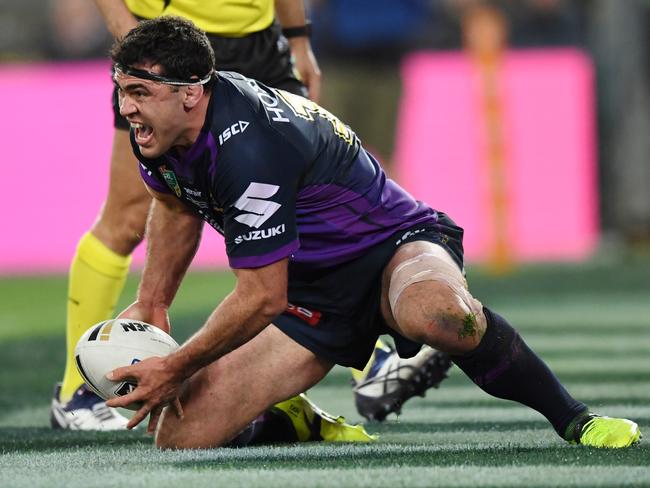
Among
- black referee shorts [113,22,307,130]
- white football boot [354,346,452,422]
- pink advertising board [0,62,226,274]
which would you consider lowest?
pink advertising board [0,62,226,274]

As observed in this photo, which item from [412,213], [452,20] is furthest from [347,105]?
[412,213]

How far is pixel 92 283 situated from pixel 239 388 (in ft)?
3.21

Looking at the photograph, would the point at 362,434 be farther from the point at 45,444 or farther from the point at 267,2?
the point at 267,2

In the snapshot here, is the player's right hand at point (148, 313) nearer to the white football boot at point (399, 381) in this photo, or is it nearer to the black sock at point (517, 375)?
the white football boot at point (399, 381)

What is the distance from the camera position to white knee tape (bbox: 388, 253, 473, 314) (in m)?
4.18

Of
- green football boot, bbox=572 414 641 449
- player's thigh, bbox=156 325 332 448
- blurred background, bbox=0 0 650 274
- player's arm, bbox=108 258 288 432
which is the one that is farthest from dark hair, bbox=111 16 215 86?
blurred background, bbox=0 0 650 274

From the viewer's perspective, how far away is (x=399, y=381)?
16.1 ft

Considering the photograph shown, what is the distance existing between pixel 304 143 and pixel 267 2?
4.48ft

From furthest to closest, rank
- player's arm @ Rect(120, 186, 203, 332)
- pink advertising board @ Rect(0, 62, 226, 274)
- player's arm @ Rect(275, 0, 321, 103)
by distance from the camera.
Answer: pink advertising board @ Rect(0, 62, 226, 274) → player's arm @ Rect(275, 0, 321, 103) → player's arm @ Rect(120, 186, 203, 332)

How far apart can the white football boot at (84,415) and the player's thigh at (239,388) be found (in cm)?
59

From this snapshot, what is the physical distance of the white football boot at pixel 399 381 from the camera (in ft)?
16.1

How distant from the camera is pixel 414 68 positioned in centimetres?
1223

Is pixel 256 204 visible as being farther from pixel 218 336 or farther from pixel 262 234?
pixel 218 336

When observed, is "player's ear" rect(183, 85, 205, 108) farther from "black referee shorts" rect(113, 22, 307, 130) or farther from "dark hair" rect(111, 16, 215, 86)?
"black referee shorts" rect(113, 22, 307, 130)
